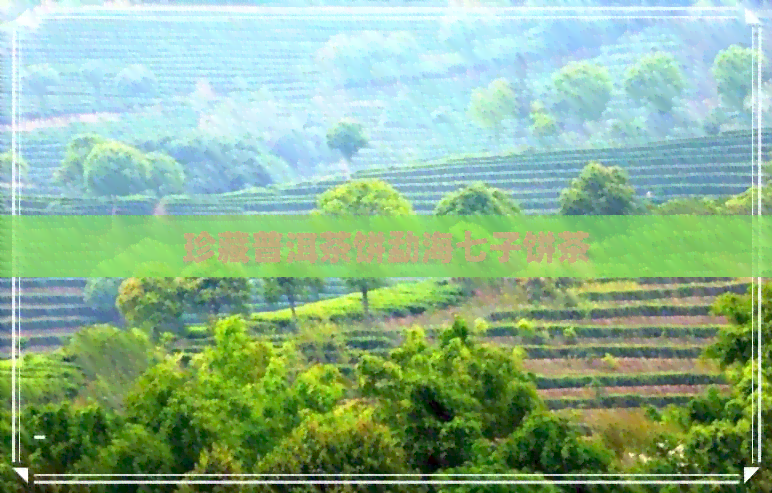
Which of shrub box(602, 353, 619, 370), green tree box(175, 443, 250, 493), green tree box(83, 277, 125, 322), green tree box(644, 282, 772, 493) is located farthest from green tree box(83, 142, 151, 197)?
green tree box(644, 282, 772, 493)

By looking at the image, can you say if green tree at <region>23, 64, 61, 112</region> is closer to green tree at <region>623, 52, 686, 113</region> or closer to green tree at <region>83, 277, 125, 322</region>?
green tree at <region>83, 277, 125, 322</region>

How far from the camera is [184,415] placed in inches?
169

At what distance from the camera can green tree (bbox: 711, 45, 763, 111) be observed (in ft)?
14.0

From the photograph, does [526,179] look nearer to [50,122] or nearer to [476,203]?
[476,203]

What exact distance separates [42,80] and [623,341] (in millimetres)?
2208

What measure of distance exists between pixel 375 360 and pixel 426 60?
106cm

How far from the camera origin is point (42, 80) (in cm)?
428

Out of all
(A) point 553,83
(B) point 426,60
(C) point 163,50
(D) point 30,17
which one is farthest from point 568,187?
(D) point 30,17

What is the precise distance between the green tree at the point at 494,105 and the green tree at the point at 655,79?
1.39ft

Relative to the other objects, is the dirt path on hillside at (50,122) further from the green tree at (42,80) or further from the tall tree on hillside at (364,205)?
the tall tree on hillside at (364,205)

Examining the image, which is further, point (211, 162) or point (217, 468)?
point (211, 162)

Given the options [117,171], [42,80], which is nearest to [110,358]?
[117,171]

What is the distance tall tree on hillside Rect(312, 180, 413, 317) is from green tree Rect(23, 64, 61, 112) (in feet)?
3.28

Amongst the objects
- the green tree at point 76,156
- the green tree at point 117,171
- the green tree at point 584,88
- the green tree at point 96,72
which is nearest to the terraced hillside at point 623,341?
the green tree at point 584,88
